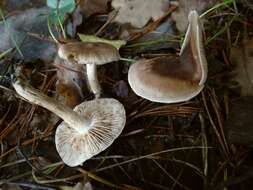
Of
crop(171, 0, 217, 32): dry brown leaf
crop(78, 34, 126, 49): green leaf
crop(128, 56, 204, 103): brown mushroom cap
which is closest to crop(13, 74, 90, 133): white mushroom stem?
crop(128, 56, 204, 103): brown mushroom cap

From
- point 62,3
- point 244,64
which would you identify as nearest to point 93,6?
point 62,3

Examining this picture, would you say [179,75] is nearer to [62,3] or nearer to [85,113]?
[85,113]

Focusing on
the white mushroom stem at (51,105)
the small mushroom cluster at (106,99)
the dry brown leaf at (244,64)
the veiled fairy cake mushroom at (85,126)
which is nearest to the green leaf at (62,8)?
the small mushroom cluster at (106,99)

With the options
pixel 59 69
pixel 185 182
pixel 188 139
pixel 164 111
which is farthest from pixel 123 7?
pixel 185 182

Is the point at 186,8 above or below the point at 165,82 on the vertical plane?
above

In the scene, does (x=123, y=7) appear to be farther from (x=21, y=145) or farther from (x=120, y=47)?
(x=21, y=145)

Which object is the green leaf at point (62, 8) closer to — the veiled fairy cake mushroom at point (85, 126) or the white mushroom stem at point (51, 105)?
the veiled fairy cake mushroom at point (85, 126)

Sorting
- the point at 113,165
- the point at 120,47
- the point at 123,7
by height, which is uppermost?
the point at 123,7

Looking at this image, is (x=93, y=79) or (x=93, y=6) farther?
(x=93, y=6)
